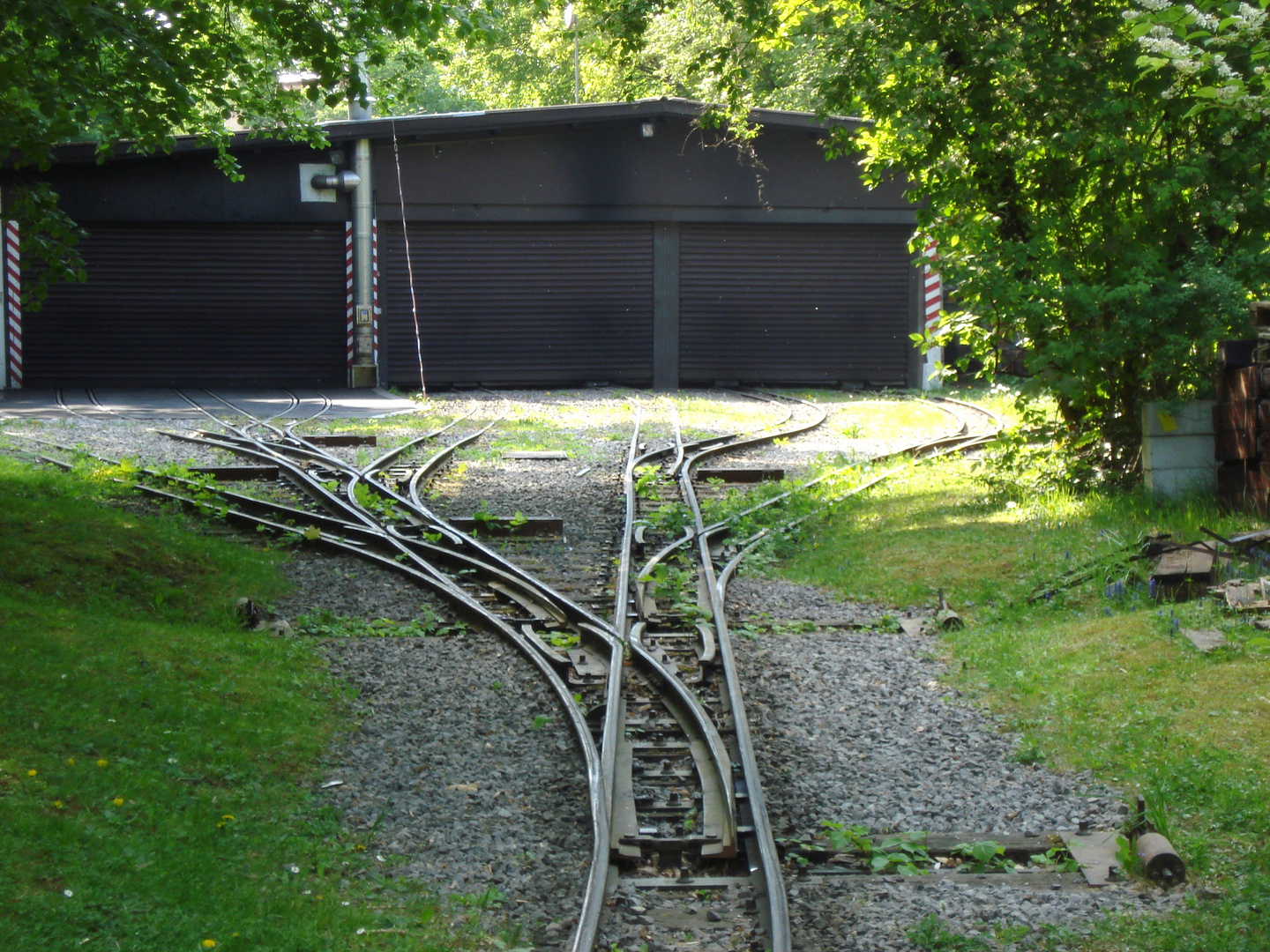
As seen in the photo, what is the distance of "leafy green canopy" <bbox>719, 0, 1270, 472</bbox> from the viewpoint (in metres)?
8.88

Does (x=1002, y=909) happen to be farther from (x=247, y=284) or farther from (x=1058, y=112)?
(x=247, y=284)

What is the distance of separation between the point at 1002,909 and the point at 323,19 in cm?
763

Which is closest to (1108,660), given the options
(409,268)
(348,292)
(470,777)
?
(470,777)

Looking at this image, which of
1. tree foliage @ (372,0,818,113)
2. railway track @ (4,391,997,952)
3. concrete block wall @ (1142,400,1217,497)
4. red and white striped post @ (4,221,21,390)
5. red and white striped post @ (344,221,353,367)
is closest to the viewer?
railway track @ (4,391,997,952)

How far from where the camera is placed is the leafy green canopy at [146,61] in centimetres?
736

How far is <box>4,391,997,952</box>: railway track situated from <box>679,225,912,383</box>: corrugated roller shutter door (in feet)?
38.6

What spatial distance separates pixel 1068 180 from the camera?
32.1ft

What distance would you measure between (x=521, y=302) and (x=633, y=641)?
1933 centimetres

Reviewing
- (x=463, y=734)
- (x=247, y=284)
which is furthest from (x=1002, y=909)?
(x=247, y=284)

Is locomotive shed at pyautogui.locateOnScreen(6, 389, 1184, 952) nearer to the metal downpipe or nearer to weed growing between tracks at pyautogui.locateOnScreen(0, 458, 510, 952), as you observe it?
weed growing between tracks at pyautogui.locateOnScreen(0, 458, 510, 952)

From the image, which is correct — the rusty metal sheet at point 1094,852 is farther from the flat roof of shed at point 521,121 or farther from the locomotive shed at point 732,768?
the flat roof of shed at point 521,121

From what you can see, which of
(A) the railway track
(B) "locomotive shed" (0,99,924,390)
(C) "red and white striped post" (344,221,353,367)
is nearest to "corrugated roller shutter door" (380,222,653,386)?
(B) "locomotive shed" (0,99,924,390)

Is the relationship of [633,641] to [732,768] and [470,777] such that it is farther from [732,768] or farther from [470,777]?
[470,777]

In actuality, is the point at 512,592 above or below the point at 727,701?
above
